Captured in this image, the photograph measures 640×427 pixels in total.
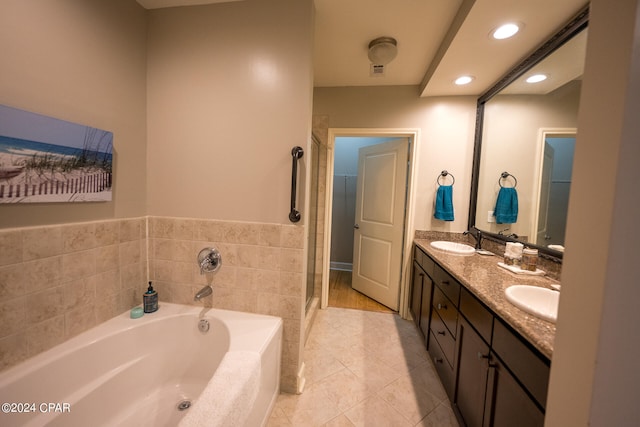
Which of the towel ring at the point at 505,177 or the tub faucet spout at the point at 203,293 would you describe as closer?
the tub faucet spout at the point at 203,293

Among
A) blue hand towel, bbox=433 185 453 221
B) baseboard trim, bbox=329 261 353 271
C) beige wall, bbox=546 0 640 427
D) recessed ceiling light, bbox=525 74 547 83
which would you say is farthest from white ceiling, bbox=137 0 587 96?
baseboard trim, bbox=329 261 353 271

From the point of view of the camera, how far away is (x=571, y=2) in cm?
119

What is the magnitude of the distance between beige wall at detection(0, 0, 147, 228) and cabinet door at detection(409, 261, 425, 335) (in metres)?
2.28

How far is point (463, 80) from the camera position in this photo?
2.00 m

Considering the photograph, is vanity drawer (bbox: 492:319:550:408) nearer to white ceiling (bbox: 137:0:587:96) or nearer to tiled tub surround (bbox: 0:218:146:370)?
white ceiling (bbox: 137:0:587:96)

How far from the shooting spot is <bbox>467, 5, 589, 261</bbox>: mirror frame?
1.29 meters

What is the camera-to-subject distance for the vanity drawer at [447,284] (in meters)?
1.40

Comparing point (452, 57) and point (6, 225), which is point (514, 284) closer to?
point (452, 57)

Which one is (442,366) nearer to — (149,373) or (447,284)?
(447,284)

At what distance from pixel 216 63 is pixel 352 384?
226cm

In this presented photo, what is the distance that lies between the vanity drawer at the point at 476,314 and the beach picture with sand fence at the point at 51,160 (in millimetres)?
2024

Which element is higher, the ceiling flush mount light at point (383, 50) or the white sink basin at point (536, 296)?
the ceiling flush mount light at point (383, 50)

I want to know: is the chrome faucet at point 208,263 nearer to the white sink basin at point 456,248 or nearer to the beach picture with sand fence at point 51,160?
the beach picture with sand fence at point 51,160

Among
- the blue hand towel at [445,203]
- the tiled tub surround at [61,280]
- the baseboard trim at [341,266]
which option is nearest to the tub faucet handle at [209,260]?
Answer: the tiled tub surround at [61,280]
